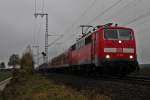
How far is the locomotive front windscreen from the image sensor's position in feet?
81.8

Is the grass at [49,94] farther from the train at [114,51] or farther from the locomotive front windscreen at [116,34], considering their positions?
the locomotive front windscreen at [116,34]

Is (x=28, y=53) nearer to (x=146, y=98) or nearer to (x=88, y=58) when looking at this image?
(x=88, y=58)

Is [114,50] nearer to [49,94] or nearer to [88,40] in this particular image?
[88,40]

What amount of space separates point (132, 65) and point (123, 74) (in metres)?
1.81

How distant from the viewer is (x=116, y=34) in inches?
984

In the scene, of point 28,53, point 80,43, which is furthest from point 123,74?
point 28,53

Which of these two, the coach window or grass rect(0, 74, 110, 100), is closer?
grass rect(0, 74, 110, 100)

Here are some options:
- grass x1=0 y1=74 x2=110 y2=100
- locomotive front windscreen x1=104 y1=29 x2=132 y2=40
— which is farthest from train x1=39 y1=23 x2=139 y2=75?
grass x1=0 y1=74 x2=110 y2=100

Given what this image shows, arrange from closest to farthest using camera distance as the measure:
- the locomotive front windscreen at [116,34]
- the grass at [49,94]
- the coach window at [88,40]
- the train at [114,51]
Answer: the grass at [49,94] → the train at [114,51] → the locomotive front windscreen at [116,34] → the coach window at [88,40]

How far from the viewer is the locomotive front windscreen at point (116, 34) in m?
24.9

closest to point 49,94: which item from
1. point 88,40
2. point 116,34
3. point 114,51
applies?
point 114,51

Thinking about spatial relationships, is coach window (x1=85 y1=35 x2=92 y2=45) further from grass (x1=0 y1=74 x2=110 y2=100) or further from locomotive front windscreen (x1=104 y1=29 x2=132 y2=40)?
grass (x1=0 y1=74 x2=110 y2=100)

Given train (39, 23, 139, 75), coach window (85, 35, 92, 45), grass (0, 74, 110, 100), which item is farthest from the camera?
coach window (85, 35, 92, 45)

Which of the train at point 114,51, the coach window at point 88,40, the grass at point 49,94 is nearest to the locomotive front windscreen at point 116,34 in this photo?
the train at point 114,51
